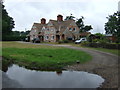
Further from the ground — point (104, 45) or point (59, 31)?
point (59, 31)

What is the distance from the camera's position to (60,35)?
4975 cm

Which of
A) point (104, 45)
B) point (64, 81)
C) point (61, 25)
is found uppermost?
point (61, 25)

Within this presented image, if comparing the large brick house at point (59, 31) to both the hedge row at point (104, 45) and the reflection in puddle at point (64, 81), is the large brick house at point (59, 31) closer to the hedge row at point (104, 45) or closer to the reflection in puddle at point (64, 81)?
the hedge row at point (104, 45)

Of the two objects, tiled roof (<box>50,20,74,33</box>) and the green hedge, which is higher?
tiled roof (<box>50,20,74,33</box>)

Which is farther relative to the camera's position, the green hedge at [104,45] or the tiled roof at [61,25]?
the tiled roof at [61,25]

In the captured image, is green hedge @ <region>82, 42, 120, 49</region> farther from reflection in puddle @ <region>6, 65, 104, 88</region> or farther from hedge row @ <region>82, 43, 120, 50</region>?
reflection in puddle @ <region>6, 65, 104, 88</region>

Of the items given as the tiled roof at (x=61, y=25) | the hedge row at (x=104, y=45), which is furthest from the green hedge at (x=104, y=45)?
the tiled roof at (x=61, y=25)

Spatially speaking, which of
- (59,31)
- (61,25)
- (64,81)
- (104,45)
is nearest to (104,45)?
(104,45)

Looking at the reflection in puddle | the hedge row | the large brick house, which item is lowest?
the reflection in puddle

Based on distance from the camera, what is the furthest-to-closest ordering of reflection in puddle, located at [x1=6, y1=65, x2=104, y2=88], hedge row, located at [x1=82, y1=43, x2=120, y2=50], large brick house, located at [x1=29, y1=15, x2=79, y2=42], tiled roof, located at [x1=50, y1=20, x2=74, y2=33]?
tiled roof, located at [x1=50, y1=20, x2=74, y2=33] → large brick house, located at [x1=29, y1=15, x2=79, y2=42] → hedge row, located at [x1=82, y1=43, x2=120, y2=50] → reflection in puddle, located at [x1=6, y1=65, x2=104, y2=88]

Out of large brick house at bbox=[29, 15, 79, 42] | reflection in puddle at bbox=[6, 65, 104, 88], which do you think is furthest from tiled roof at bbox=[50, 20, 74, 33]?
reflection in puddle at bbox=[6, 65, 104, 88]

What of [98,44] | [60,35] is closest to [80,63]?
[98,44]

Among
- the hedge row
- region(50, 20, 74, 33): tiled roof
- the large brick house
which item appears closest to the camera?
the hedge row

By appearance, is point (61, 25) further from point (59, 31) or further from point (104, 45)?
point (104, 45)
